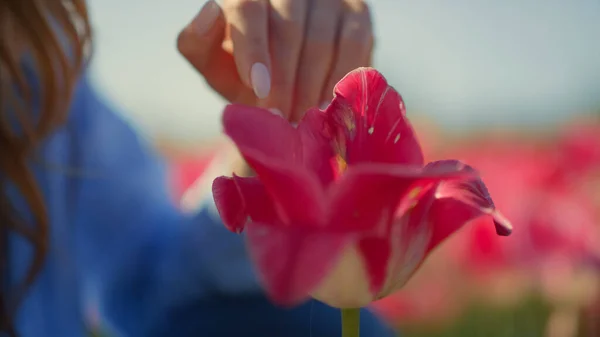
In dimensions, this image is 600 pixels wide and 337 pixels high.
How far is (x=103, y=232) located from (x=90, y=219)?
0.03m

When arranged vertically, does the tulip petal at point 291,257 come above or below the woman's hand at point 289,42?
above

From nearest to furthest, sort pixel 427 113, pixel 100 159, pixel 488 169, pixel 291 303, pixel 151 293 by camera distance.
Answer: pixel 291 303 < pixel 151 293 < pixel 100 159 < pixel 488 169 < pixel 427 113

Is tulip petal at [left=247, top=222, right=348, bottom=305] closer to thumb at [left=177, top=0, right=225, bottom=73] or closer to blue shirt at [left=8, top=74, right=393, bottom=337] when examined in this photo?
thumb at [left=177, top=0, right=225, bottom=73]

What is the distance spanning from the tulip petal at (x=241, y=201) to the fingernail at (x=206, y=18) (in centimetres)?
14

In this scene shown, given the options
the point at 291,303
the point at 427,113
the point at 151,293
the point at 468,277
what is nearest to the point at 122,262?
the point at 151,293

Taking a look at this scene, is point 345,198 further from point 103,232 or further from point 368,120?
point 103,232

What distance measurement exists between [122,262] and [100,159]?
0.37ft

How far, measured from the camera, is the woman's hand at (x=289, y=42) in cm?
25

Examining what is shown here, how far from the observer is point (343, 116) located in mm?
156

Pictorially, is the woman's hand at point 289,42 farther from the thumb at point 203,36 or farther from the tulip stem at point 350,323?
the tulip stem at point 350,323

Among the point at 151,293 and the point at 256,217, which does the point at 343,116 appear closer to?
the point at 256,217

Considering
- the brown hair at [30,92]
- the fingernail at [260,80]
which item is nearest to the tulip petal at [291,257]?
the fingernail at [260,80]

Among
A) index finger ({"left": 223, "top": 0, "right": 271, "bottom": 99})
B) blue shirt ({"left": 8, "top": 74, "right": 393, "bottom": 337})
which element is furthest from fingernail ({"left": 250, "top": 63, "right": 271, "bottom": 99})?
blue shirt ({"left": 8, "top": 74, "right": 393, "bottom": 337})

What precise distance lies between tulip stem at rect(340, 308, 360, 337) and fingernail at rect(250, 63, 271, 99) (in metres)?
0.10
